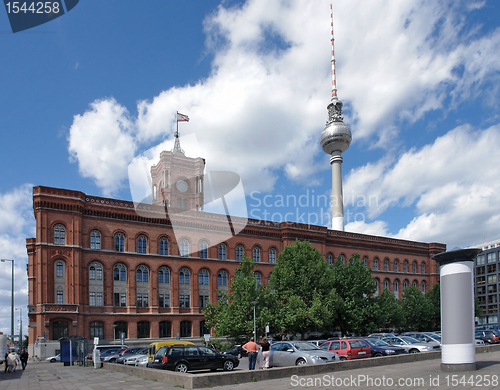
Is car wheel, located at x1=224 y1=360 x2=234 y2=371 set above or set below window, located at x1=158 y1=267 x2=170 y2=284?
below

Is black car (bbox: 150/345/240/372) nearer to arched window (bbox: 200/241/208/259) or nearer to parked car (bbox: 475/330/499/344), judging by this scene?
parked car (bbox: 475/330/499/344)

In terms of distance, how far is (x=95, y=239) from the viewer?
1898 inches

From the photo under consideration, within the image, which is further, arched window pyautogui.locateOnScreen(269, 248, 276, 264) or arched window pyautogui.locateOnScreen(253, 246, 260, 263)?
arched window pyautogui.locateOnScreen(269, 248, 276, 264)

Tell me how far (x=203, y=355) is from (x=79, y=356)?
46.6 feet

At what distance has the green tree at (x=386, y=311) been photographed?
4957 cm

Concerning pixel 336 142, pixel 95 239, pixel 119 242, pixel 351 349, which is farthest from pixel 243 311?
pixel 336 142

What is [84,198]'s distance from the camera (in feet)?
157

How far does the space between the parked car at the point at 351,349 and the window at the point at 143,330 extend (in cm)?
2782

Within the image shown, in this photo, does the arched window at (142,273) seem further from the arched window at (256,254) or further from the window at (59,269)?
the arched window at (256,254)

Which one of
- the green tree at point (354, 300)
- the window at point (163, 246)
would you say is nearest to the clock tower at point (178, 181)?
the window at point (163, 246)

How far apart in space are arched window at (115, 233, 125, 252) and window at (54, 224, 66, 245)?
561 centimetres

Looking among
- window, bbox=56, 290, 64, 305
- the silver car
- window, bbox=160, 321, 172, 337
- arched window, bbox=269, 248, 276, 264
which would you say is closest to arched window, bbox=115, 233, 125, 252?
window, bbox=56, 290, 64, 305

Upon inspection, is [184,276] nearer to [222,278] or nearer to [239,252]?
[222,278]

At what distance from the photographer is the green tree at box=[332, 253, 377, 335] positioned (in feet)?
159
